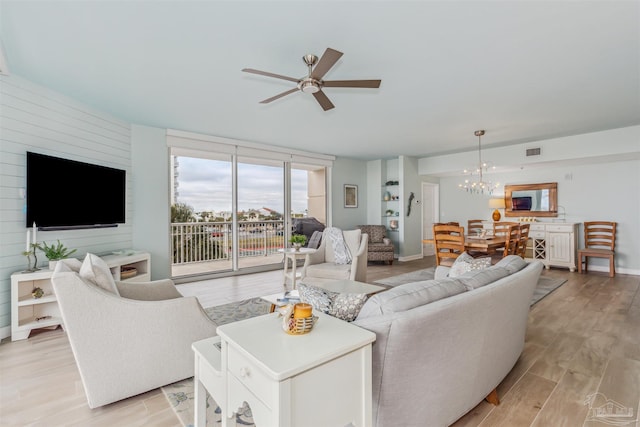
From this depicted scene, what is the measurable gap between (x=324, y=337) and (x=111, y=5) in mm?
2394

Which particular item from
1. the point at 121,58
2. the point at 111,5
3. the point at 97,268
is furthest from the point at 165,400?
the point at 121,58

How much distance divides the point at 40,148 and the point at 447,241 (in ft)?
17.2

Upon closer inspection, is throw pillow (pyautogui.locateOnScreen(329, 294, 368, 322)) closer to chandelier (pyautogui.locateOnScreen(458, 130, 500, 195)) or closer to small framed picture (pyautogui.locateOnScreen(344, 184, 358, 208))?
chandelier (pyautogui.locateOnScreen(458, 130, 500, 195))

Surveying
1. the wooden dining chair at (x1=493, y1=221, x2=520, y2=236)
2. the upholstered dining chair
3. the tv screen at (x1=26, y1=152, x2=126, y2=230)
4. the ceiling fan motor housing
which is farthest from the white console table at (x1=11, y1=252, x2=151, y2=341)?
the wooden dining chair at (x1=493, y1=221, x2=520, y2=236)

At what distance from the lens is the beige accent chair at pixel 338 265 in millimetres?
4023

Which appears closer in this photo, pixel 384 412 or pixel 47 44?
pixel 384 412

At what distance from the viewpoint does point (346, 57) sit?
8.36 feet

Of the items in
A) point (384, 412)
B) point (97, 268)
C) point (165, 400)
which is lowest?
point (165, 400)

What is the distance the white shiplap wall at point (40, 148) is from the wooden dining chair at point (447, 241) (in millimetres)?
4695

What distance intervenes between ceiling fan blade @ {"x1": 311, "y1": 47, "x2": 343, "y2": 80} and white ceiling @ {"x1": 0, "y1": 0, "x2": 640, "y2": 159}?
0.25 m

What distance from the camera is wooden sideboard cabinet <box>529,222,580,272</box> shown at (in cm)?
564

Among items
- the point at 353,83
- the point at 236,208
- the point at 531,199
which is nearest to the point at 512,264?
the point at 353,83

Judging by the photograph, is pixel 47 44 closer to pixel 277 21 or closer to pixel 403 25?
pixel 277 21

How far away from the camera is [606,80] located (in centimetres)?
301
